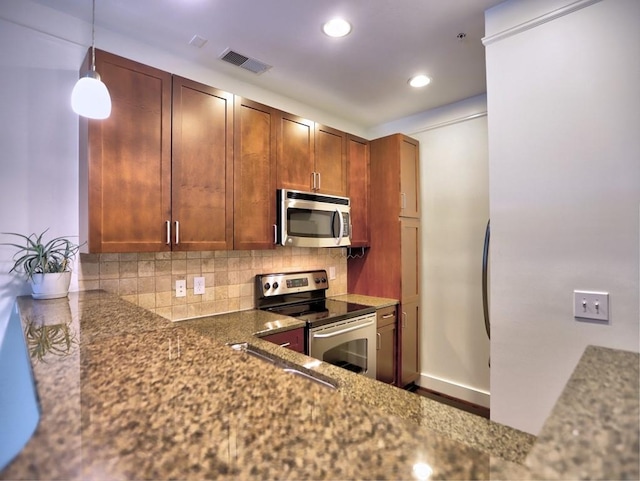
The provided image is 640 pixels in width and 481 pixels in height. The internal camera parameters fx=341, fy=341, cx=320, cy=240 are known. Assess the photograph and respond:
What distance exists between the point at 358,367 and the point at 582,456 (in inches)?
99.8

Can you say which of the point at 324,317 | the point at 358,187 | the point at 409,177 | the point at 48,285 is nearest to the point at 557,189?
the point at 324,317

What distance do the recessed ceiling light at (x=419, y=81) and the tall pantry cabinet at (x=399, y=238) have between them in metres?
0.51

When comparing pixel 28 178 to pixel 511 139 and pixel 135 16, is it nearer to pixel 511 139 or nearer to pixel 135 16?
pixel 135 16

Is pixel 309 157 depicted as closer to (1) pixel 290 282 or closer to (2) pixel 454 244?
(1) pixel 290 282

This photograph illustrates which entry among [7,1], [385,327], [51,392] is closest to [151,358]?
[51,392]

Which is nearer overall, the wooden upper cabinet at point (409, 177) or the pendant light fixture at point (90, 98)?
the pendant light fixture at point (90, 98)

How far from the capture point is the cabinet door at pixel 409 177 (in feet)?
10.4

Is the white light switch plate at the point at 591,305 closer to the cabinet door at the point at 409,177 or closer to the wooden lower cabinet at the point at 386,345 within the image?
the wooden lower cabinet at the point at 386,345

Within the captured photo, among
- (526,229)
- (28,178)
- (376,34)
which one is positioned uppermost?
(376,34)

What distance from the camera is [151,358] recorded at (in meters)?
0.78

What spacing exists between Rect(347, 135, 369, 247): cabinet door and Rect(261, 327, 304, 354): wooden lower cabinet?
113 centimetres

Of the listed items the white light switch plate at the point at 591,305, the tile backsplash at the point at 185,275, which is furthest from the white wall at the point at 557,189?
the tile backsplash at the point at 185,275

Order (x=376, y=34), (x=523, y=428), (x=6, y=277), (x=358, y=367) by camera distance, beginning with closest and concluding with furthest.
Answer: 1. (x=523, y=428)
2. (x=6, y=277)
3. (x=376, y=34)
4. (x=358, y=367)

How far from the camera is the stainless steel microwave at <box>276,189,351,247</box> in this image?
255 cm
